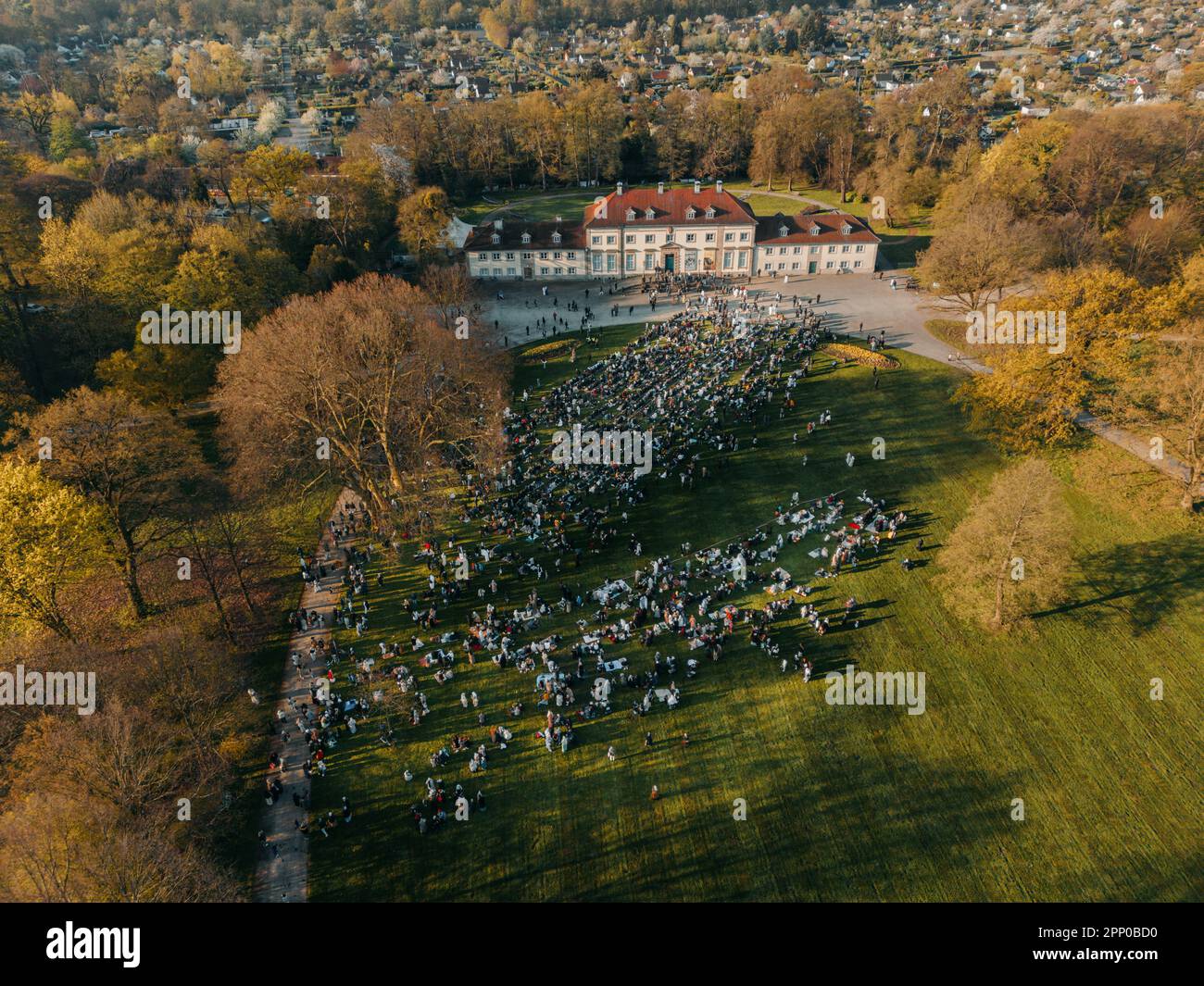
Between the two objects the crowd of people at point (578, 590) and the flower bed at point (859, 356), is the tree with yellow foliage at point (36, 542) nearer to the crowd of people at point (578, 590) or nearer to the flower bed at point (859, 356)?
the crowd of people at point (578, 590)

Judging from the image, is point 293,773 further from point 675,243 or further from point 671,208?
Result: point 671,208

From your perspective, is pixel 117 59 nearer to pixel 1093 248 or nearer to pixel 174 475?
pixel 174 475

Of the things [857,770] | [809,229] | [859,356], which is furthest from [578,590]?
[809,229]

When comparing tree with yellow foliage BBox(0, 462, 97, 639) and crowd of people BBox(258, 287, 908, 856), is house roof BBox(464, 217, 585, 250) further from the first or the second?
tree with yellow foliage BBox(0, 462, 97, 639)

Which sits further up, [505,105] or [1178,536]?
[505,105]

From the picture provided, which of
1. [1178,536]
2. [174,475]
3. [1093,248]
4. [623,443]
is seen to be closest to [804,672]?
[623,443]

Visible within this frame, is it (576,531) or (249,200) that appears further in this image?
(249,200)
